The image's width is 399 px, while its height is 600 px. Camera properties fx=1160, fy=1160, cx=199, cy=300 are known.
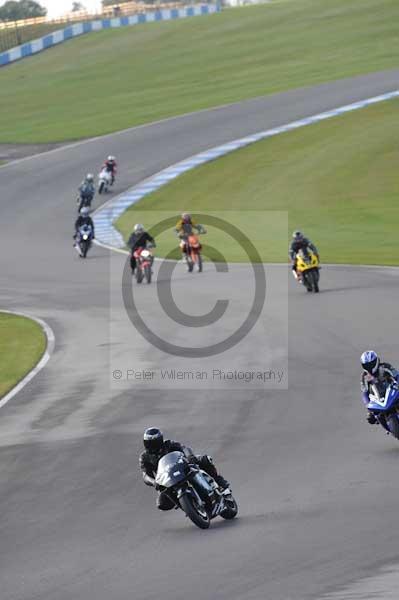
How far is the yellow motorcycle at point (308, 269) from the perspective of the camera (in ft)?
95.7

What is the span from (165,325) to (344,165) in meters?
27.9

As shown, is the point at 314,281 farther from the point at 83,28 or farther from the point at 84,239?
the point at 83,28

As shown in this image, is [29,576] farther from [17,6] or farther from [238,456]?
[17,6]

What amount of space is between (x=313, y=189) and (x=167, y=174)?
952cm

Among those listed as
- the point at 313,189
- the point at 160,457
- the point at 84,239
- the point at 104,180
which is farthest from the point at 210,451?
the point at 104,180

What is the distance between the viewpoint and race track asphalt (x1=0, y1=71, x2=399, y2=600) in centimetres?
1076

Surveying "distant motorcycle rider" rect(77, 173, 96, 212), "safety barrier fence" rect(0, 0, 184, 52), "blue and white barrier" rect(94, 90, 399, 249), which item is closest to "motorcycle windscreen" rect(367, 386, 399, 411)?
"blue and white barrier" rect(94, 90, 399, 249)

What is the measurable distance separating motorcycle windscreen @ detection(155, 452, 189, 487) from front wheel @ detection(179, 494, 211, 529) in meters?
0.20

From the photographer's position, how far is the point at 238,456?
15.3 m

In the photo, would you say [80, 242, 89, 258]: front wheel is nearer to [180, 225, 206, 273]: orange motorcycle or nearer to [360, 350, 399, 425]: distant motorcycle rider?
[180, 225, 206, 273]: orange motorcycle

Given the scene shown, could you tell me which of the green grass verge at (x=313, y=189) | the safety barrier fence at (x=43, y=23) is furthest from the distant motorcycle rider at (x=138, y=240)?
the safety barrier fence at (x=43, y=23)

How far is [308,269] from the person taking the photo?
29.4 metres

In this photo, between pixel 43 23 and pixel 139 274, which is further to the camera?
pixel 43 23

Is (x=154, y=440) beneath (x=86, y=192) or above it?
beneath
